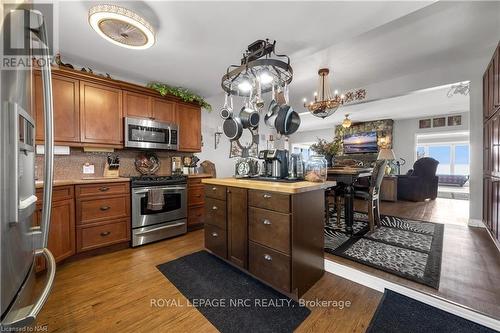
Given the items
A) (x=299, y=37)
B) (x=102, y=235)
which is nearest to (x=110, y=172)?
(x=102, y=235)

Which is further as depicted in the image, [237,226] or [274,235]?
[237,226]

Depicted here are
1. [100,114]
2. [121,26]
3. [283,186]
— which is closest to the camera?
[283,186]

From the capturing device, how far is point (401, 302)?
1.54m

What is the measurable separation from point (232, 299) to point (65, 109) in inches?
108

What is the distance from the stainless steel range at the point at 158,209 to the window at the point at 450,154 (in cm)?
922

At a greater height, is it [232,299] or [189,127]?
[189,127]

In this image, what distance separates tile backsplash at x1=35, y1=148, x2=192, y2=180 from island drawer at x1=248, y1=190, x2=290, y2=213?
226 cm

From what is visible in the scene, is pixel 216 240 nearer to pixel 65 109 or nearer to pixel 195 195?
pixel 195 195

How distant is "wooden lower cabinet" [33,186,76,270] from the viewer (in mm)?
1996

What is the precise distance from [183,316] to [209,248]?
2.69 feet

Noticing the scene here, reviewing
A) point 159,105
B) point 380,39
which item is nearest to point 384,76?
point 380,39

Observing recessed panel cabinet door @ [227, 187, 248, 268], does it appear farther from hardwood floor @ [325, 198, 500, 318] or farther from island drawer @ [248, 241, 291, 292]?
hardwood floor @ [325, 198, 500, 318]

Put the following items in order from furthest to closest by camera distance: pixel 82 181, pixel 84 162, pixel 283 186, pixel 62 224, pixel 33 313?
pixel 84 162, pixel 82 181, pixel 62 224, pixel 283 186, pixel 33 313

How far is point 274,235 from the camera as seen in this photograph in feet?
5.21
